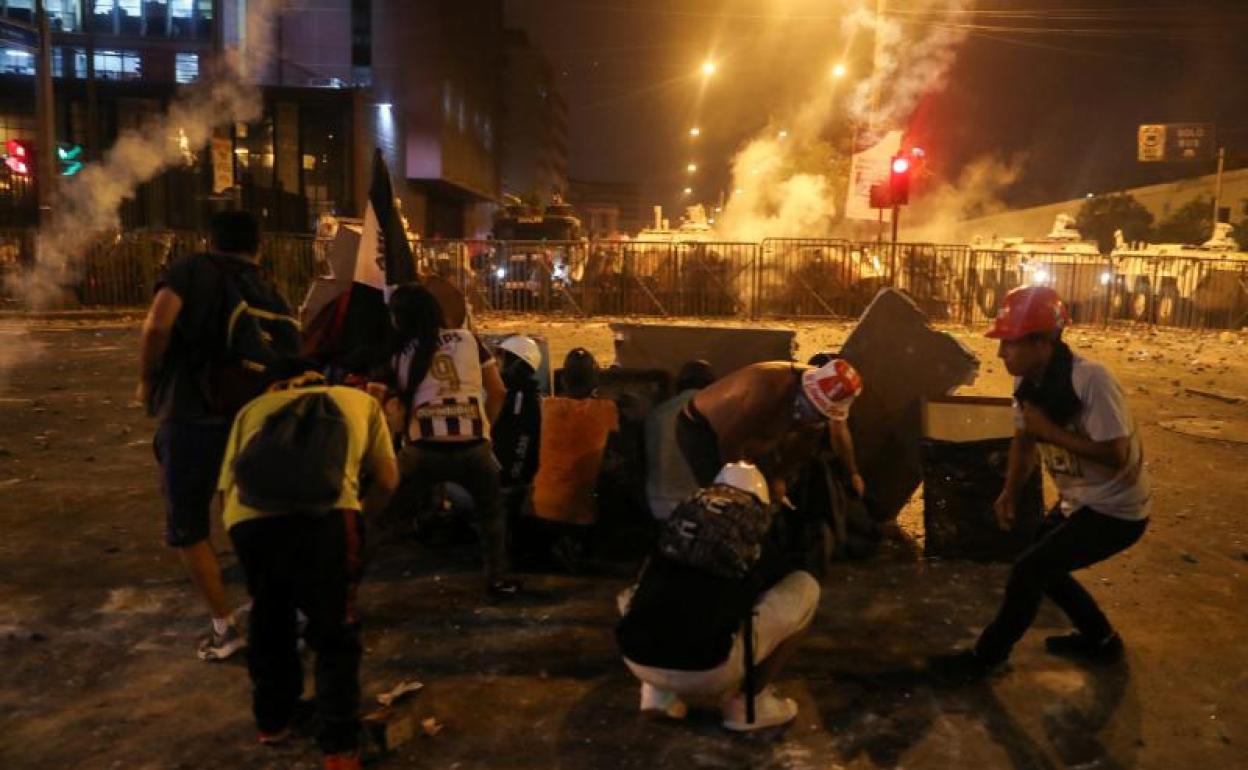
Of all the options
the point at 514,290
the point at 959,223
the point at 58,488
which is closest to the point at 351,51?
the point at 514,290

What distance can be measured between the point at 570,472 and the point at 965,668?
2349 millimetres

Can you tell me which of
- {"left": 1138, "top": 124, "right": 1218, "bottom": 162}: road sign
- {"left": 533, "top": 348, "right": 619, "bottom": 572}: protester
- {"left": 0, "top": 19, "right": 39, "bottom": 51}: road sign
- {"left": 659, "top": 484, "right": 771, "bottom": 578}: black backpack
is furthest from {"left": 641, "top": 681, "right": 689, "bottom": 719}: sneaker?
{"left": 1138, "top": 124, "right": 1218, "bottom": 162}: road sign

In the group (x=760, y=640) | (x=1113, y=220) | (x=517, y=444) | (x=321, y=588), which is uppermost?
(x=1113, y=220)

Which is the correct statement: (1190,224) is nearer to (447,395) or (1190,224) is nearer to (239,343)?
(447,395)

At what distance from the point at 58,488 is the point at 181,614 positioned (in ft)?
10.2

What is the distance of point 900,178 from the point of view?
1538 cm

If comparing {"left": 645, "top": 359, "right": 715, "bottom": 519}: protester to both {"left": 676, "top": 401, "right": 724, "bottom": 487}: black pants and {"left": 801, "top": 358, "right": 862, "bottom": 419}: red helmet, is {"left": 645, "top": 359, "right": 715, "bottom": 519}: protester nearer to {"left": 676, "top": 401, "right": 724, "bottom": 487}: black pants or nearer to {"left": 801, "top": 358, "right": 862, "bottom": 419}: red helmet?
{"left": 676, "top": 401, "right": 724, "bottom": 487}: black pants

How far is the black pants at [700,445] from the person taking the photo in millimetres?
4828

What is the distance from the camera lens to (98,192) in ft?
93.9

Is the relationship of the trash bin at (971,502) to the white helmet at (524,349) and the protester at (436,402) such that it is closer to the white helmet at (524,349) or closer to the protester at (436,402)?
the white helmet at (524,349)

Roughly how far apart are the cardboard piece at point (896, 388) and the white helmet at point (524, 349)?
203 centimetres

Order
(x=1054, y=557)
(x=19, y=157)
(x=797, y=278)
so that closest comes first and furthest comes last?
1. (x=1054, y=557)
2. (x=19, y=157)
3. (x=797, y=278)

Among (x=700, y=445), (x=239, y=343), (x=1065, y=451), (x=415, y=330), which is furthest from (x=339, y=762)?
(x=1065, y=451)

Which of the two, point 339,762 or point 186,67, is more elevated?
point 186,67
